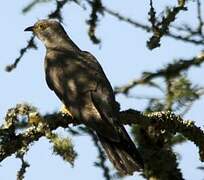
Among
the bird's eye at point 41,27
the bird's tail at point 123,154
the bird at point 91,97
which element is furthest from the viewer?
the bird's eye at point 41,27

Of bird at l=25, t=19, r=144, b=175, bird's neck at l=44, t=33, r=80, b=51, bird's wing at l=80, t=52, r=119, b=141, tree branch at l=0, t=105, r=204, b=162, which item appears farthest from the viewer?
bird's neck at l=44, t=33, r=80, b=51

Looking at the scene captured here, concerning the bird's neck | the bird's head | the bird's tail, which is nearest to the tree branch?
the bird's tail

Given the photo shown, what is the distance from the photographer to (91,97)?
5.40 m

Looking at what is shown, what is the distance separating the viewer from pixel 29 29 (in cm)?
743

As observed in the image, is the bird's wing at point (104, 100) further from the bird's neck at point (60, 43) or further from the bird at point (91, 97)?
the bird's neck at point (60, 43)

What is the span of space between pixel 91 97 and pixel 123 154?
1.15 meters

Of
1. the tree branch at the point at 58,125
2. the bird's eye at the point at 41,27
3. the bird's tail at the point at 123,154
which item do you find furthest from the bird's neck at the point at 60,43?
the bird's tail at the point at 123,154

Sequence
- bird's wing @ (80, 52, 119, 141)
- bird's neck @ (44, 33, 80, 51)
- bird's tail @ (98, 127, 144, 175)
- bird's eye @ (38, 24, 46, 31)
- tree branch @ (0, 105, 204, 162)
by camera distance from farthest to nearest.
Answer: bird's eye @ (38, 24, 46, 31), bird's neck @ (44, 33, 80, 51), bird's wing @ (80, 52, 119, 141), bird's tail @ (98, 127, 144, 175), tree branch @ (0, 105, 204, 162)

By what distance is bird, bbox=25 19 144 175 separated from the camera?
14.2 ft

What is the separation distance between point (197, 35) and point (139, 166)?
1.09 meters

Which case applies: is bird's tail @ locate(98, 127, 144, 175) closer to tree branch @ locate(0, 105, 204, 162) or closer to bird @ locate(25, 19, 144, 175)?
bird @ locate(25, 19, 144, 175)

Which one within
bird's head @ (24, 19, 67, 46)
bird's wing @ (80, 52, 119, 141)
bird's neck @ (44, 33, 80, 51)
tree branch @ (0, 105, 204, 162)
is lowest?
tree branch @ (0, 105, 204, 162)

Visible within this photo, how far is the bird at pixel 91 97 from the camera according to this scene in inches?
170

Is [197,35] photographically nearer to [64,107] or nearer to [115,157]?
[115,157]
